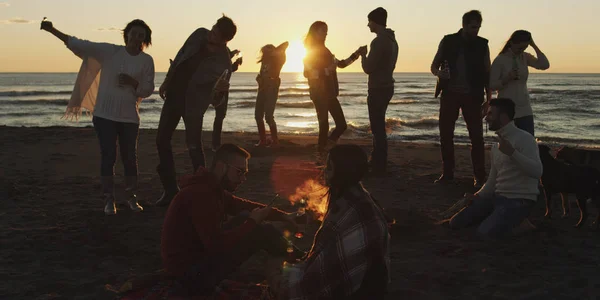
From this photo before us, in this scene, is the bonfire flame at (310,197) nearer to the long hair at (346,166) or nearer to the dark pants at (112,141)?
the dark pants at (112,141)

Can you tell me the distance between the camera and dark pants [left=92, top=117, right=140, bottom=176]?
245 inches

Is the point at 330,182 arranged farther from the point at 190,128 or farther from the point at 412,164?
the point at 412,164

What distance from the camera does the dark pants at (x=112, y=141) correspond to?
6.21m

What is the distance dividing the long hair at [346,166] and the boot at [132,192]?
12.4ft

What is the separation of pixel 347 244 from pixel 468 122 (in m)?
5.11

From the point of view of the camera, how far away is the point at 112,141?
6289 millimetres

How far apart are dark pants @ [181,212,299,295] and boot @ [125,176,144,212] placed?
2.46 metres

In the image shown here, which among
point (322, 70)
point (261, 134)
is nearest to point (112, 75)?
point (322, 70)

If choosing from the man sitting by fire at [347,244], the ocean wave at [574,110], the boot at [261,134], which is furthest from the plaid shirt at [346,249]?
the ocean wave at [574,110]

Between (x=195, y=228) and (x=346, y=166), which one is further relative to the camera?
(x=195, y=228)

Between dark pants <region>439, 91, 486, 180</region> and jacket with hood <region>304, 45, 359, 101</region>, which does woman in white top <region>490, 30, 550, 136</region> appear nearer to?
dark pants <region>439, 91, 486, 180</region>

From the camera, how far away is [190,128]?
6.67m

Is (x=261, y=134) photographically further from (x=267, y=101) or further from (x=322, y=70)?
(x=322, y=70)

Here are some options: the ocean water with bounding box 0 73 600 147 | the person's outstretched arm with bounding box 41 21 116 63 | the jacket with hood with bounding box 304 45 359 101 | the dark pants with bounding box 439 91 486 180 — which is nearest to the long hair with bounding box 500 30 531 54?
the dark pants with bounding box 439 91 486 180
